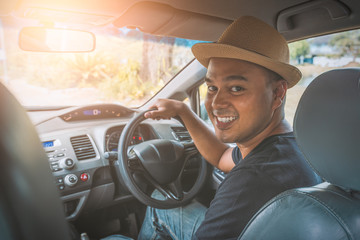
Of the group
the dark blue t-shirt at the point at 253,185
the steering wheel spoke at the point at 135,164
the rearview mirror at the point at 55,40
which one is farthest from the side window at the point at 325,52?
the rearview mirror at the point at 55,40

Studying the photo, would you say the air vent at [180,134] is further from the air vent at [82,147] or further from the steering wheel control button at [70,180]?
the steering wheel control button at [70,180]

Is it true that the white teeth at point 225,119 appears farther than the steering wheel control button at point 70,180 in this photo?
No

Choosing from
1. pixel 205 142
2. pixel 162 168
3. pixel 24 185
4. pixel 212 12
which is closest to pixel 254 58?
pixel 212 12

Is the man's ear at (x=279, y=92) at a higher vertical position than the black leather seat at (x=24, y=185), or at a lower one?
lower

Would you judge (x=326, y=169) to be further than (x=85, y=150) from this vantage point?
No

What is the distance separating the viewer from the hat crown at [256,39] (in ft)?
5.57

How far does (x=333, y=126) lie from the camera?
98cm

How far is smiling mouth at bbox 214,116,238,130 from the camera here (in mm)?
1799

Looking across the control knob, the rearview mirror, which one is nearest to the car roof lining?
the rearview mirror

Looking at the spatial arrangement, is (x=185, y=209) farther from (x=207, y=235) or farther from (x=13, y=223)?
(x=13, y=223)

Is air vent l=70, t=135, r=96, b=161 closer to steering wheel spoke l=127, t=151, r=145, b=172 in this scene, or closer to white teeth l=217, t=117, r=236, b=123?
steering wheel spoke l=127, t=151, r=145, b=172

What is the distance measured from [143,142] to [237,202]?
1.19m

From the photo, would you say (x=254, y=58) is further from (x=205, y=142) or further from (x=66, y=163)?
(x=66, y=163)

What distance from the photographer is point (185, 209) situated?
2492 millimetres
